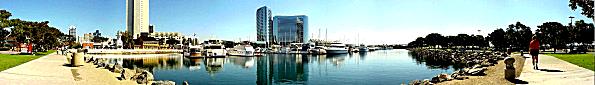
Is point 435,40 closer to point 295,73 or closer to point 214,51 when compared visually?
point 214,51

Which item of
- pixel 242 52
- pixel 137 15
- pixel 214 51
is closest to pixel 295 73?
pixel 214 51

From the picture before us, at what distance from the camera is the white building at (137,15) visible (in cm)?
14562

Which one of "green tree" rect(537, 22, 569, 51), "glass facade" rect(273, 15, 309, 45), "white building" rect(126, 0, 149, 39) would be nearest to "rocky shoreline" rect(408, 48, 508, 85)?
"green tree" rect(537, 22, 569, 51)

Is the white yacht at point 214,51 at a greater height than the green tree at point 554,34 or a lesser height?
lesser

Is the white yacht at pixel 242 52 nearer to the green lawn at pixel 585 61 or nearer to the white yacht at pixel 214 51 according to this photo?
the white yacht at pixel 214 51

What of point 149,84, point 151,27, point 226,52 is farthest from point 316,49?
point 151,27

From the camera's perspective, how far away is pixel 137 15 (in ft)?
482

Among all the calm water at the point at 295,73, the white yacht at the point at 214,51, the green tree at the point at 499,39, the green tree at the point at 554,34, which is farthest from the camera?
the white yacht at the point at 214,51

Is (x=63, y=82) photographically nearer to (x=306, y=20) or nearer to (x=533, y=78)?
(x=533, y=78)

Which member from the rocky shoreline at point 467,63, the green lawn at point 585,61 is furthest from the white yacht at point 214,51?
the green lawn at point 585,61

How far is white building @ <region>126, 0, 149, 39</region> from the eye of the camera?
14562 cm

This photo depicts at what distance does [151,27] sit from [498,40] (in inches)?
5708

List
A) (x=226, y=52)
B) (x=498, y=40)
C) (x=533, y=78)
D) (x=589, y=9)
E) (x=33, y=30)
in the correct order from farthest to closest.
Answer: (x=226, y=52) → (x=498, y=40) → (x=33, y=30) → (x=589, y=9) → (x=533, y=78)

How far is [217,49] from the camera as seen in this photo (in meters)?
61.9
